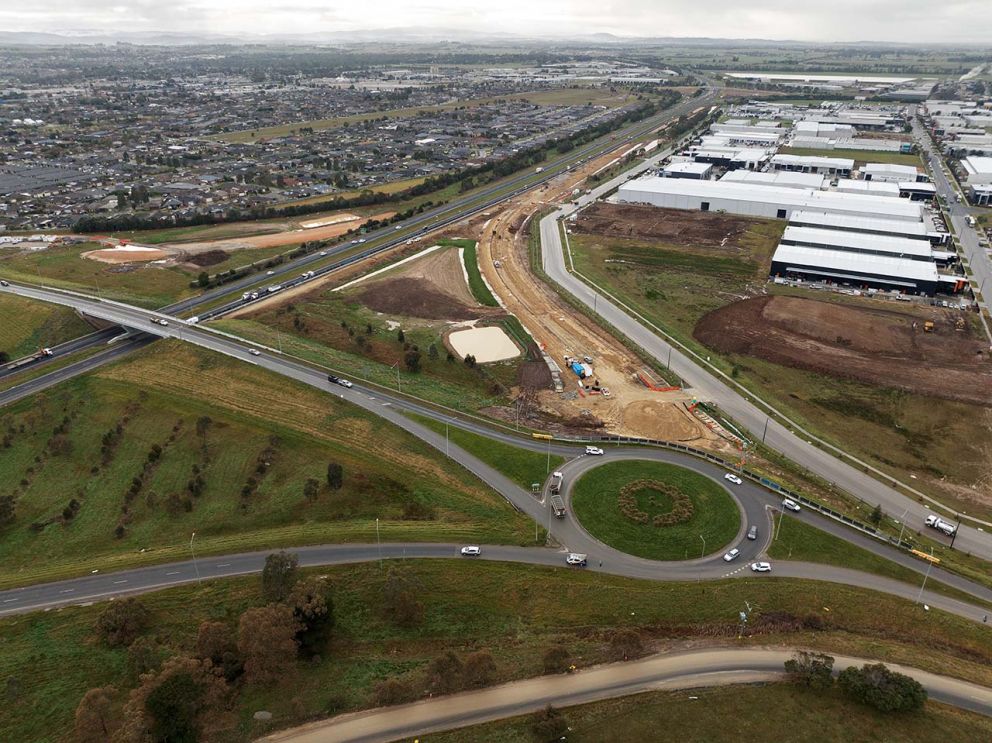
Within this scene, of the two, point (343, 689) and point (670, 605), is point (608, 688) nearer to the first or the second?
point (670, 605)

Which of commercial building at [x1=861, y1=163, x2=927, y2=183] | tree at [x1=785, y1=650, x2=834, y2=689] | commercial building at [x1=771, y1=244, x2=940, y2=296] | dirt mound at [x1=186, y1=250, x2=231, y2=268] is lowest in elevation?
tree at [x1=785, y1=650, x2=834, y2=689]

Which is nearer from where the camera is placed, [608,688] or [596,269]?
[608,688]

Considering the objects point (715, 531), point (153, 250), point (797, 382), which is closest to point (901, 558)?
point (715, 531)

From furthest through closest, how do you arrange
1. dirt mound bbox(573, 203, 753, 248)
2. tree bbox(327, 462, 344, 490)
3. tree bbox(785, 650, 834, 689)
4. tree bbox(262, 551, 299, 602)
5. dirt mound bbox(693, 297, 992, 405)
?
dirt mound bbox(573, 203, 753, 248) < dirt mound bbox(693, 297, 992, 405) < tree bbox(327, 462, 344, 490) < tree bbox(262, 551, 299, 602) < tree bbox(785, 650, 834, 689)

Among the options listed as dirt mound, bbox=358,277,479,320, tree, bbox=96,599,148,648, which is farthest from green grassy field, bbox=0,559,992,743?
dirt mound, bbox=358,277,479,320

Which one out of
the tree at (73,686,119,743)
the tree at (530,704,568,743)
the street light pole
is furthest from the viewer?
the street light pole

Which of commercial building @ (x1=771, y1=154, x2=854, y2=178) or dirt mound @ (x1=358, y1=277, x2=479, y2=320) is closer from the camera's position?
dirt mound @ (x1=358, y1=277, x2=479, y2=320)

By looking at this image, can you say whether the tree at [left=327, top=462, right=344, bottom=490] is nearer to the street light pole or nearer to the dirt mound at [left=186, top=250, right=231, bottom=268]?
the street light pole

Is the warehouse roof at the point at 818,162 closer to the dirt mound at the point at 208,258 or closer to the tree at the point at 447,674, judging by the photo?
the dirt mound at the point at 208,258
